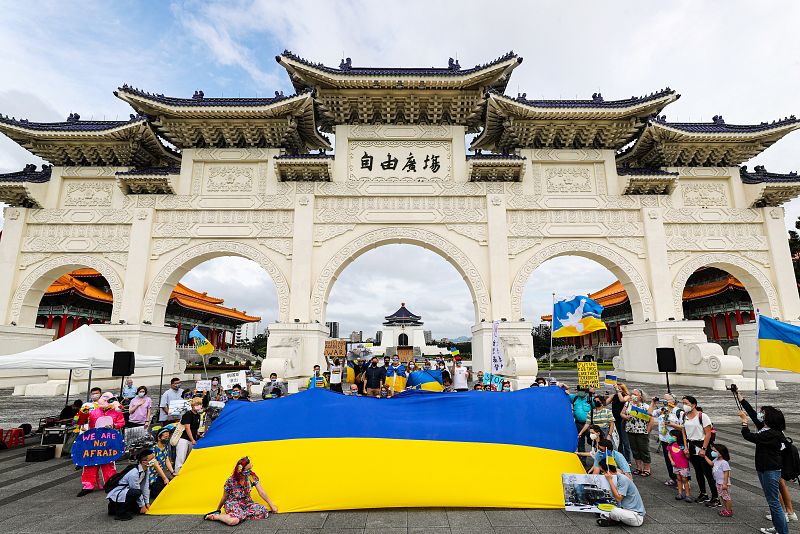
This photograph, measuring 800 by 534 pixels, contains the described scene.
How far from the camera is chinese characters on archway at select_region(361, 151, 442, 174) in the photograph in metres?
15.8

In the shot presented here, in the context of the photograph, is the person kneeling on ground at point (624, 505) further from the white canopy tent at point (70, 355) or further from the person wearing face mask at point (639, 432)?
the white canopy tent at point (70, 355)

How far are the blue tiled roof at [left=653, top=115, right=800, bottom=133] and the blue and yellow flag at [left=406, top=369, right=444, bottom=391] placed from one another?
13.8 metres

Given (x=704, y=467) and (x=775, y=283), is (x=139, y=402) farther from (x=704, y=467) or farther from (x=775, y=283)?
(x=775, y=283)

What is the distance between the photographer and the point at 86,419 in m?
6.60

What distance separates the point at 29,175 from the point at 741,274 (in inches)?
1128

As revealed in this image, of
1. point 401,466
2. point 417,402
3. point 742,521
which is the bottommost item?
point 742,521

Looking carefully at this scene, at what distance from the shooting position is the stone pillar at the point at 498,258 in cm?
1470

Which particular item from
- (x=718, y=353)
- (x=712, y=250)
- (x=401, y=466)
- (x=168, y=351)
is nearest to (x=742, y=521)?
(x=401, y=466)

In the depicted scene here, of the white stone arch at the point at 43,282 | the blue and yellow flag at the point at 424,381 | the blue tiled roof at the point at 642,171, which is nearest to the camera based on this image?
the blue and yellow flag at the point at 424,381

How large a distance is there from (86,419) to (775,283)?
21555 millimetres

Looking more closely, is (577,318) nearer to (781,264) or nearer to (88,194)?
(781,264)

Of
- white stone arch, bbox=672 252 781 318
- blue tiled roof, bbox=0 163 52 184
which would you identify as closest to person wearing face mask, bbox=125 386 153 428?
blue tiled roof, bbox=0 163 52 184

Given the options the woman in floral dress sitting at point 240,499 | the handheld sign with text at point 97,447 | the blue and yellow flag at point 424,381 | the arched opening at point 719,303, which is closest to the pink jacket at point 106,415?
the handheld sign with text at point 97,447

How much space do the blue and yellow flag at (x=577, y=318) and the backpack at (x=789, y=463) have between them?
21.2ft
